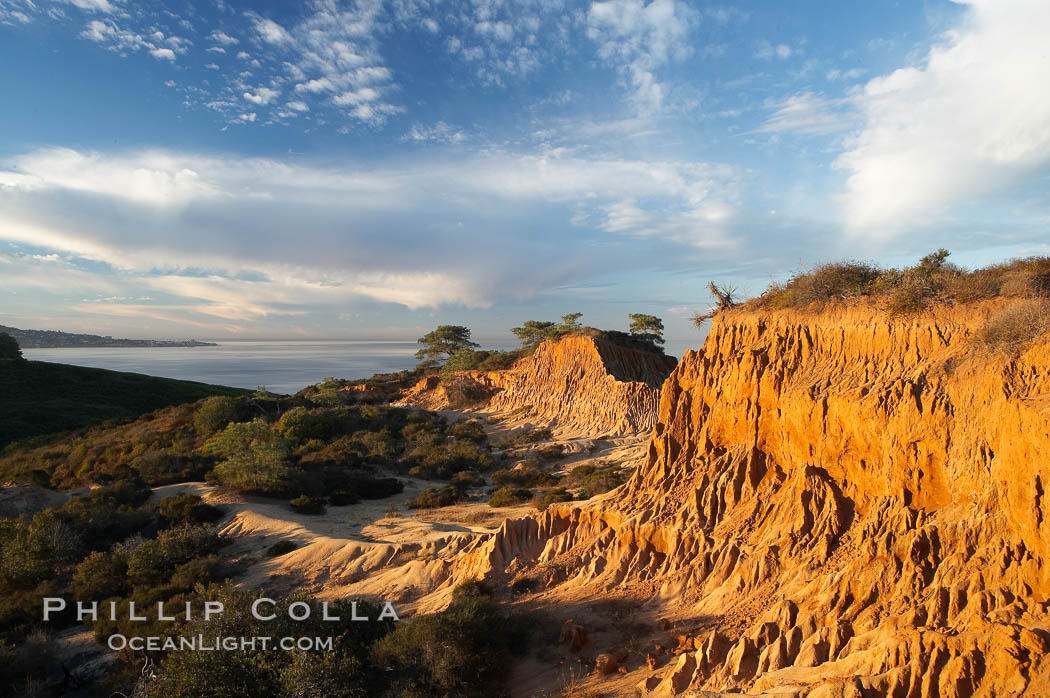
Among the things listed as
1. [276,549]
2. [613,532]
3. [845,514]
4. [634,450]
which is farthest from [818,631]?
[634,450]

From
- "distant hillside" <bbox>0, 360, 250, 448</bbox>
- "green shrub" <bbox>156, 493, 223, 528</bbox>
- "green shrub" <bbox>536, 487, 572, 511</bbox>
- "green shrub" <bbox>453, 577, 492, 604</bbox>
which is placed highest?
"distant hillside" <bbox>0, 360, 250, 448</bbox>

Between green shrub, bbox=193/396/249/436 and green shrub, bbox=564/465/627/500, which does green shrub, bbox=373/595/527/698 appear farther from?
green shrub, bbox=193/396/249/436

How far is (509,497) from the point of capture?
2044 centimetres

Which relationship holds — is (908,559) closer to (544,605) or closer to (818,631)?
(818,631)

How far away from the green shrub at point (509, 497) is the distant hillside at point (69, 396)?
3711 cm

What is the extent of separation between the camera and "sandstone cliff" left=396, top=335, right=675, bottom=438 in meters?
31.1

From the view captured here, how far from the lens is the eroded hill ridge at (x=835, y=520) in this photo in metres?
6.04

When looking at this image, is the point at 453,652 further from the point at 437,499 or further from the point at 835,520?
the point at 437,499

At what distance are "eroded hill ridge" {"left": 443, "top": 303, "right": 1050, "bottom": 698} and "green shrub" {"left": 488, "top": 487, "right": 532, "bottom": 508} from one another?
23.9 feet

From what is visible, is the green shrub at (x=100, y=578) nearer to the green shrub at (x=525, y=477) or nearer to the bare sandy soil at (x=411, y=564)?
the bare sandy soil at (x=411, y=564)

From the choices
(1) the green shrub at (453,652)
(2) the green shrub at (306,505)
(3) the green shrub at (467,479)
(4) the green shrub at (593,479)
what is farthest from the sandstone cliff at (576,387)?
(1) the green shrub at (453,652)

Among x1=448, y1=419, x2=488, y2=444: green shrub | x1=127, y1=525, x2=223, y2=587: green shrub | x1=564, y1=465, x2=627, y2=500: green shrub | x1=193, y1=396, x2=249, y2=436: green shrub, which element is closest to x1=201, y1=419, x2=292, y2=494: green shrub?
x1=127, y1=525, x2=223, y2=587: green shrub

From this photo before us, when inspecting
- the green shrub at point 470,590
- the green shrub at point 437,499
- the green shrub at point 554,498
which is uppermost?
the green shrub at point 470,590

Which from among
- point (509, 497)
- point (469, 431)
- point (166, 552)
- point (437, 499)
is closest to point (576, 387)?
point (469, 431)
